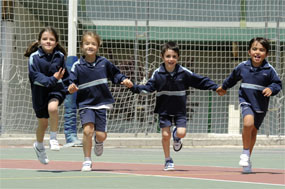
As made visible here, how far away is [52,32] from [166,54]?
1.48 m

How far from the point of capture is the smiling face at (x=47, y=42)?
27.9 ft

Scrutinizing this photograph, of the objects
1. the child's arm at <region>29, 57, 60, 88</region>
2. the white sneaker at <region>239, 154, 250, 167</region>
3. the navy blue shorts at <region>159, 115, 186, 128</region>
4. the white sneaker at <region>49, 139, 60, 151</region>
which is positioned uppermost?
the child's arm at <region>29, 57, 60, 88</region>

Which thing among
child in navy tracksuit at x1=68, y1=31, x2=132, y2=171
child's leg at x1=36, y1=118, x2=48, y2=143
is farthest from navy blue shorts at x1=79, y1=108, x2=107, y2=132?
child's leg at x1=36, y1=118, x2=48, y2=143

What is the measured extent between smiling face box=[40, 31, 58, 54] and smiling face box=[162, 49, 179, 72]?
144 cm

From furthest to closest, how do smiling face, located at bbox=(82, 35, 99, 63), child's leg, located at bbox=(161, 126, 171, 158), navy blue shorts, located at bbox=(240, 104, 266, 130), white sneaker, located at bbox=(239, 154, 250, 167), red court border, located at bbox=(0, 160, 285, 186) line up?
child's leg, located at bbox=(161, 126, 171, 158) → smiling face, located at bbox=(82, 35, 99, 63) → navy blue shorts, located at bbox=(240, 104, 266, 130) → white sneaker, located at bbox=(239, 154, 250, 167) → red court border, located at bbox=(0, 160, 285, 186)

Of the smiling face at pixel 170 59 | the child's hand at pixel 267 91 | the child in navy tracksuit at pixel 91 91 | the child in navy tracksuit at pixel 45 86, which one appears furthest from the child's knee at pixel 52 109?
the child's hand at pixel 267 91

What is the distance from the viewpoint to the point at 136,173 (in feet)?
25.4

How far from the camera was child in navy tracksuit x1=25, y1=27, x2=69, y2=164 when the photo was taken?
836 cm

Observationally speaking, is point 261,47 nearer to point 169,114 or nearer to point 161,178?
point 169,114

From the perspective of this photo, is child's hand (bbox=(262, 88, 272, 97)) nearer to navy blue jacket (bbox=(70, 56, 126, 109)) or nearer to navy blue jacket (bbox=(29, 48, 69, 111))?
navy blue jacket (bbox=(70, 56, 126, 109))

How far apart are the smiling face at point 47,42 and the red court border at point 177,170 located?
4.79 feet

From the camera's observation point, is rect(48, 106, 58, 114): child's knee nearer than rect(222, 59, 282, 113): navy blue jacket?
Yes

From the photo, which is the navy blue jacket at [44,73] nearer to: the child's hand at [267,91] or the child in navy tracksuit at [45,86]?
the child in navy tracksuit at [45,86]

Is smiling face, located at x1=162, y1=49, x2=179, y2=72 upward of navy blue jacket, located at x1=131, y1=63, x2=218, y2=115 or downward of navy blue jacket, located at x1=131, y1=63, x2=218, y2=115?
upward
